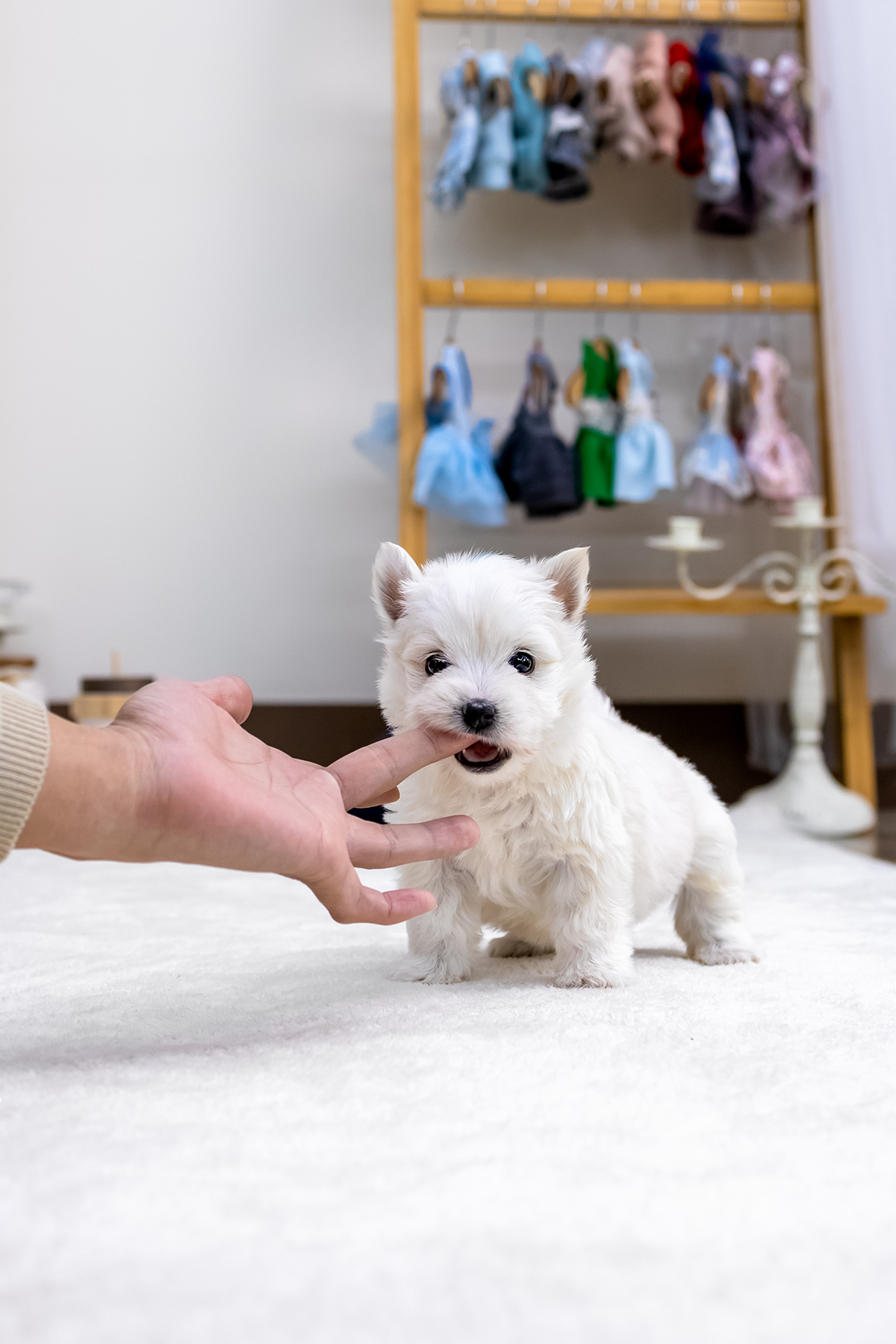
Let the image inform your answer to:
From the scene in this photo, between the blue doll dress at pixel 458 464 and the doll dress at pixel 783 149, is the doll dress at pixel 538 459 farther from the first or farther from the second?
the doll dress at pixel 783 149

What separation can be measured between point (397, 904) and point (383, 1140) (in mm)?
266

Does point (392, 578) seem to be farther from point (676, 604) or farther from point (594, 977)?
point (676, 604)

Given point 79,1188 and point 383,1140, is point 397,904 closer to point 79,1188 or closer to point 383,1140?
point 383,1140

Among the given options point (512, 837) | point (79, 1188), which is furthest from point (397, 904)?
point (79, 1188)

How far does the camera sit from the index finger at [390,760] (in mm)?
1074

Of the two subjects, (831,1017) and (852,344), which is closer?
(831,1017)

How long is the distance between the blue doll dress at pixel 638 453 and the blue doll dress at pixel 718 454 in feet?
0.26

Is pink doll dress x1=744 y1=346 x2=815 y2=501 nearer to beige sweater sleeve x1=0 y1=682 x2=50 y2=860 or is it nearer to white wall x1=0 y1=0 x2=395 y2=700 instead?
white wall x1=0 y1=0 x2=395 y2=700

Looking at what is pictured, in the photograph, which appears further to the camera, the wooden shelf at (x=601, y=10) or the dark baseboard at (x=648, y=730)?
the dark baseboard at (x=648, y=730)

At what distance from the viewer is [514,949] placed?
1.43 metres

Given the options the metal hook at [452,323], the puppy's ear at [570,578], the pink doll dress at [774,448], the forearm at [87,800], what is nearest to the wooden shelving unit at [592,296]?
the pink doll dress at [774,448]

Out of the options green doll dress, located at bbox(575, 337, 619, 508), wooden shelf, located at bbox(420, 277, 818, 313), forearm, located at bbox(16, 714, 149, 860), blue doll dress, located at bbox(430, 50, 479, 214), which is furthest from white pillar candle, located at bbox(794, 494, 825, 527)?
forearm, located at bbox(16, 714, 149, 860)

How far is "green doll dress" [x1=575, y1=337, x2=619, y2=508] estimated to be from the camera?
3.10m

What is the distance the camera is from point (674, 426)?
3.67 metres
